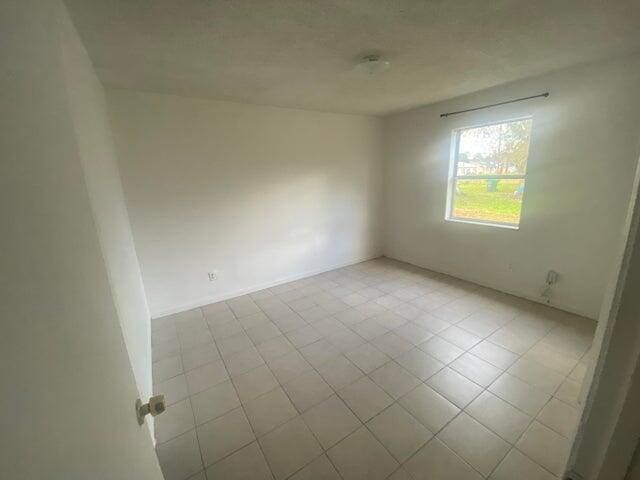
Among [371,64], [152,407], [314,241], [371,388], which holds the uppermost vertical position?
[371,64]

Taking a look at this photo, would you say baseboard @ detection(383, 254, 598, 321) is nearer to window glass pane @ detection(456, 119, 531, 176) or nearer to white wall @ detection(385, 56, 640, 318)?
white wall @ detection(385, 56, 640, 318)

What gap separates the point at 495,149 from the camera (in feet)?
10.1

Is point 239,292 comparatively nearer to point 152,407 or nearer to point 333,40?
point 152,407

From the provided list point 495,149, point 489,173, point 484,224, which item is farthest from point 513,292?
point 495,149

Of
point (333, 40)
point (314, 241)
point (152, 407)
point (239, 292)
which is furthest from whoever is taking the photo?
point (314, 241)

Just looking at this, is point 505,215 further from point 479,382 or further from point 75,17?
point 75,17

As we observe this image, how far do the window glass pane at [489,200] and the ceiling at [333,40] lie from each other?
1110 millimetres

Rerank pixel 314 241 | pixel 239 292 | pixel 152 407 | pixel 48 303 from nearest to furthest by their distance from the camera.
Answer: pixel 48 303 → pixel 152 407 → pixel 239 292 → pixel 314 241

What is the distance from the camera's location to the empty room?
522 millimetres

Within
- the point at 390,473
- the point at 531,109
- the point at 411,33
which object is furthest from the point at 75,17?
the point at 531,109

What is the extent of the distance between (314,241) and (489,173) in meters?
2.43

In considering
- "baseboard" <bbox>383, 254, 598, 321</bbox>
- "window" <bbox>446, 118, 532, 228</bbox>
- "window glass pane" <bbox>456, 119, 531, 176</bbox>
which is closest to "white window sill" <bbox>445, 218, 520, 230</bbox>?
"window" <bbox>446, 118, 532, 228</bbox>

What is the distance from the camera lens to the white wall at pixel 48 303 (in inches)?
13.1

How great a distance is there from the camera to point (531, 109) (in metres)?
2.63
